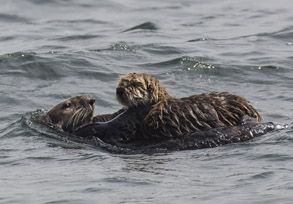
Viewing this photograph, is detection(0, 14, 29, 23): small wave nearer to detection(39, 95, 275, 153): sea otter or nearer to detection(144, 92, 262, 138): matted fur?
detection(39, 95, 275, 153): sea otter

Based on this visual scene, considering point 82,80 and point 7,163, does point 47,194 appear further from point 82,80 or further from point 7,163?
point 82,80

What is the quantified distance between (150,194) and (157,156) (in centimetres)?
131

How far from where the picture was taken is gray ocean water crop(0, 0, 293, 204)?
7.48m

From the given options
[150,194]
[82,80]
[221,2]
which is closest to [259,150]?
[150,194]

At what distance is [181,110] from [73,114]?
1549mm

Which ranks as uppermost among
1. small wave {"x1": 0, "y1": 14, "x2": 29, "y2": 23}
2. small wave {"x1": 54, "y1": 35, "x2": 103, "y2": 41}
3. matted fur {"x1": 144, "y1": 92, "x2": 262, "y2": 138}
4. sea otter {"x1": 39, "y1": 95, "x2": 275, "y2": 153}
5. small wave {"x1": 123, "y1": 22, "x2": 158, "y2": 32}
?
small wave {"x1": 0, "y1": 14, "x2": 29, "y2": 23}

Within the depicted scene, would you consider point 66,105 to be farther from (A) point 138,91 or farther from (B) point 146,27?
(B) point 146,27

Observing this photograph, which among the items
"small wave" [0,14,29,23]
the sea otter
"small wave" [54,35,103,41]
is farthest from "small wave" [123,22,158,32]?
the sea otter

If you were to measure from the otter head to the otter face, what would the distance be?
0.62 m

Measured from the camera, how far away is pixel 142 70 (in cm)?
1394

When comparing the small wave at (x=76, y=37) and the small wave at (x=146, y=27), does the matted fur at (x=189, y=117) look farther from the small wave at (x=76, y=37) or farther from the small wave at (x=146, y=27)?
the small wave at (x=146, y=27)

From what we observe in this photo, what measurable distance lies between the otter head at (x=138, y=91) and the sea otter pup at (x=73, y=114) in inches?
24.3

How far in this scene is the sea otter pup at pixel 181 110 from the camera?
8828mm

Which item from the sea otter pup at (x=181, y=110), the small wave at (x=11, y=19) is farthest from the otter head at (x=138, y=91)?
the small wave at (x=11, y=19)
